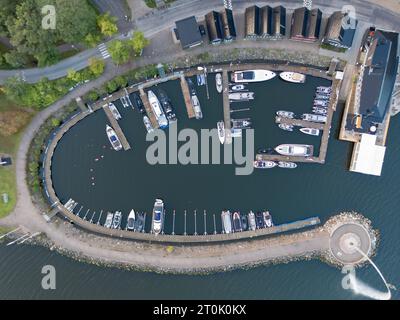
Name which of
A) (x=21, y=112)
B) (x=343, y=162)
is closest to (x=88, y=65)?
(x=21, y=112)

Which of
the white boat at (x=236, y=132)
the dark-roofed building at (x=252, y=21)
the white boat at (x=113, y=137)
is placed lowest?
the white boat at (x=113, y=137)

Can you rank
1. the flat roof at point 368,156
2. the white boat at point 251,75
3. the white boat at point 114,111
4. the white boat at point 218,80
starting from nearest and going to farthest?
the flat roof at point 368,156 → the white boat at point 114,111 → the white boat at point 251,75 → the white boat at point 218,80

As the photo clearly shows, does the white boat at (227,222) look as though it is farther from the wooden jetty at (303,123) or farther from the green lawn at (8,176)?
the green lawn at (8,176)

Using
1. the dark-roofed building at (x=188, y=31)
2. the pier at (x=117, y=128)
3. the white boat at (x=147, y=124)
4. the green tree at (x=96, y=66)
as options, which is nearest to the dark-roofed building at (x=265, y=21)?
the dark-roofed building at (x=188, y=31)

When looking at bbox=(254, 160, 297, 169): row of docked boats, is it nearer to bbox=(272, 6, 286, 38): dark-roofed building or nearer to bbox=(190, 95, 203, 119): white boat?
bbox=(190, 95, 203, 119): white boat

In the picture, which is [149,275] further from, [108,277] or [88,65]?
[88,65]

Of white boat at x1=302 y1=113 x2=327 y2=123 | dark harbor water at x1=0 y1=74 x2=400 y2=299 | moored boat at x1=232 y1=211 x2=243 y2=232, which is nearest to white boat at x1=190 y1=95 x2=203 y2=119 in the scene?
dark harbor water at x1=0 y1=74 x2=400 y2=299
